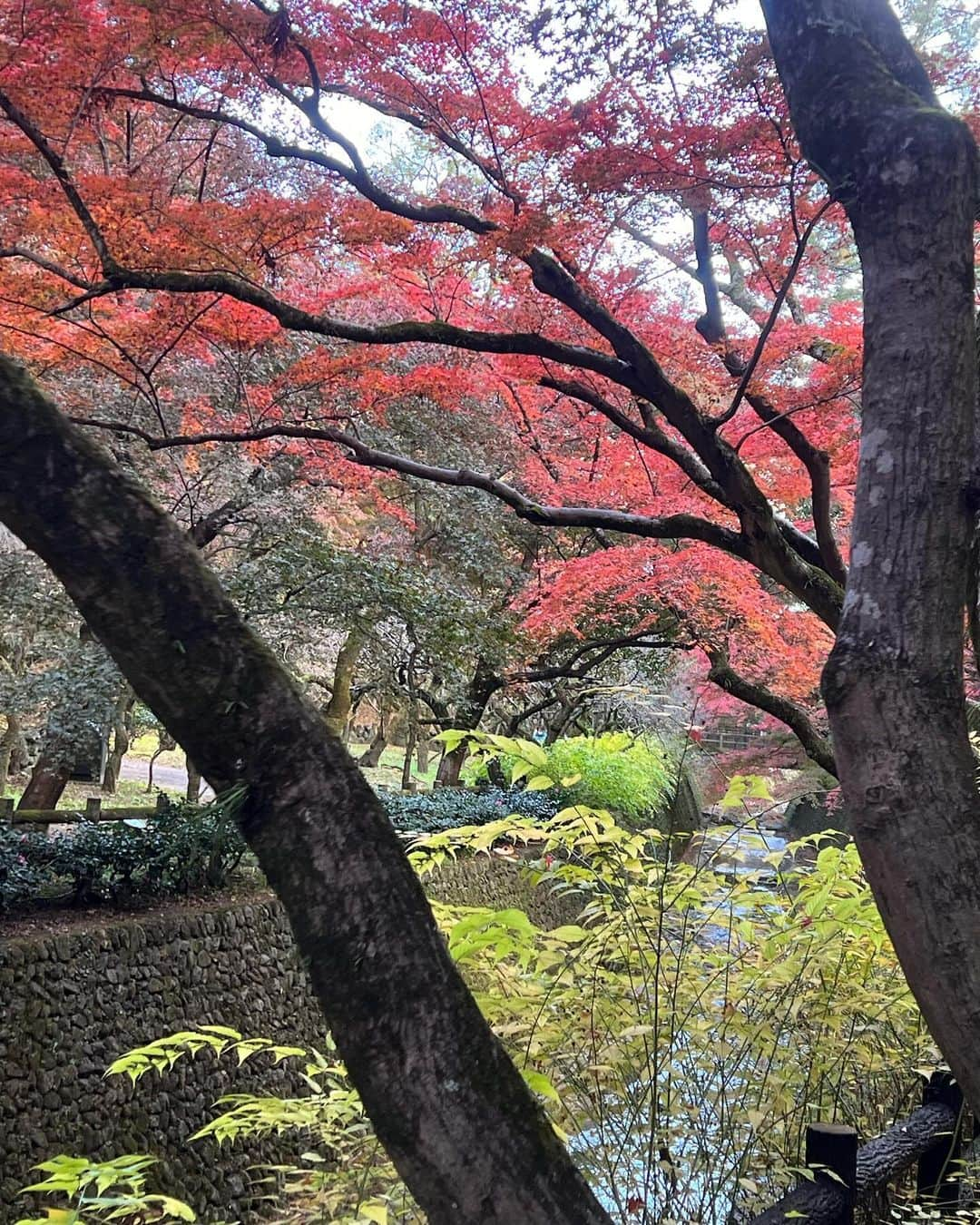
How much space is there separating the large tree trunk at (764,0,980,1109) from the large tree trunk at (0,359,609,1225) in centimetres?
57

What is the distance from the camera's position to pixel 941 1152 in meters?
1.91

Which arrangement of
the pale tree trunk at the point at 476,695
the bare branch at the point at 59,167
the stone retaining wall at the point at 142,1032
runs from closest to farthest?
the bare branch at the point at 59,167 < the stone retaining wall at the point at 142,1032 < the pale tree trunk at the point at 476,695

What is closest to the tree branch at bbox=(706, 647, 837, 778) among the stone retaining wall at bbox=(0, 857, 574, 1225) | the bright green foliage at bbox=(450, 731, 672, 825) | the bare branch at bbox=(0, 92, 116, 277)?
the bright green foliage at bbox=(450, 731, 672, 825)

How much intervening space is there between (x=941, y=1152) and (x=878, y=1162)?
285 millimetres

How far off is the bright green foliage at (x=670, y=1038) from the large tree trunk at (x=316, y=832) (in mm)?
611

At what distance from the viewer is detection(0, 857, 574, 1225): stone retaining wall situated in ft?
13.5

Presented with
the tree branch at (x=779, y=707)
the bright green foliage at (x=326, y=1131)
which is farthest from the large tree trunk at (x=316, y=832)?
the tree branch at (x=779, y=707)

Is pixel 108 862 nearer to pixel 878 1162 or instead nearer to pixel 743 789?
pixel 743 789

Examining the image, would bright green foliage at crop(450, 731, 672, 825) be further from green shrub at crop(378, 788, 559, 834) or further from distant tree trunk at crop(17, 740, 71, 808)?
distant tree trunk at crop(17, 740, 71, 808)

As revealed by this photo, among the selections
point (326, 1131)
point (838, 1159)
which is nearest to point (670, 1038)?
point (838, 1159)

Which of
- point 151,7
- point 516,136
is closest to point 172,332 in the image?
point 151,7

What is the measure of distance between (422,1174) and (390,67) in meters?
4.04

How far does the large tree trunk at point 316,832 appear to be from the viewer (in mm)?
1082

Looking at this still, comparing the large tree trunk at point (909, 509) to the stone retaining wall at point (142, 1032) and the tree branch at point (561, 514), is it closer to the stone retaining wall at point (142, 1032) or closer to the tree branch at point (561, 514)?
the tree branch at point (561, 514)
